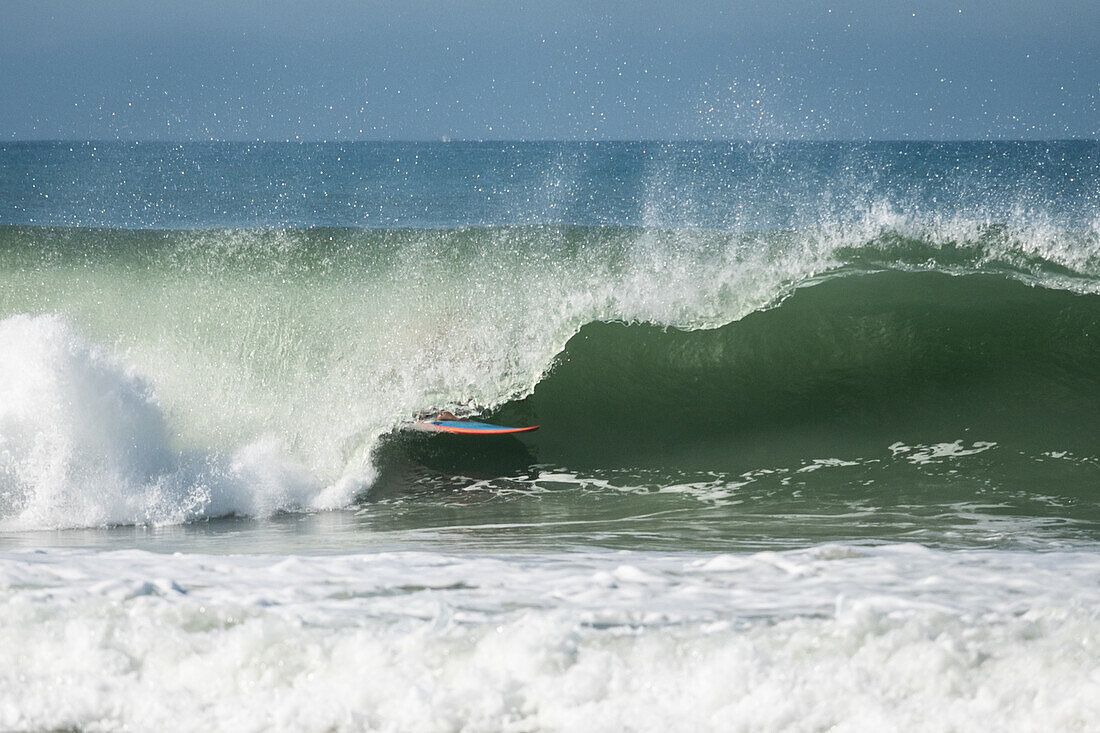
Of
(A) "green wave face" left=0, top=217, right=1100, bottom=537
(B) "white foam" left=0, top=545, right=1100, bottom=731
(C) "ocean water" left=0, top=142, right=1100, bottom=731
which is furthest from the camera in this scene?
(A) "green wave face" left=0, top=217, right=1100, bottom=537

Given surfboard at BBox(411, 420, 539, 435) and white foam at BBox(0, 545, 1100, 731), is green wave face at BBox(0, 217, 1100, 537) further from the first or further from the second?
white foam at BBox(0, 545, 1100, 731)

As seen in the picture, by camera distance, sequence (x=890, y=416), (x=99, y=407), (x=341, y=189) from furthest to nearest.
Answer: (x=341, y=189) < (x=890, y=416) < (x=99, y=407)

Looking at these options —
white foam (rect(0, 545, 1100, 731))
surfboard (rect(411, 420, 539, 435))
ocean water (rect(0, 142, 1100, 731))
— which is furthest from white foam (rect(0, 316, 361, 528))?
white foam (rect(0, 545, 1100, 731))

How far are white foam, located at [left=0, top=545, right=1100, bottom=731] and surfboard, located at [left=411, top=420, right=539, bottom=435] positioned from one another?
10.6ft

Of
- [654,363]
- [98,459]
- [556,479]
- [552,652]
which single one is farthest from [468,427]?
[552,652]

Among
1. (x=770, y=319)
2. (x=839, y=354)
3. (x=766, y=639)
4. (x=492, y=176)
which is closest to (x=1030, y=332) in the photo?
(x=839, y=354)

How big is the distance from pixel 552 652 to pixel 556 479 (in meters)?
3.54

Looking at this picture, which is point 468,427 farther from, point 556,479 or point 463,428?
point 556,479

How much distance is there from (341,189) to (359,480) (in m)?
25.3

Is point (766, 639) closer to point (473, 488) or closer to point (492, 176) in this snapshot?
point (473, 488)

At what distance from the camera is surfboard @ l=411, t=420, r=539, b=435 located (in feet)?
22.0

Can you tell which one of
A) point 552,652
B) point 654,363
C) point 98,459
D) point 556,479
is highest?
point 654,363

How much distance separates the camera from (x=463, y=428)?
6.75 meters

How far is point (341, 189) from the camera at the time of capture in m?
30.1
